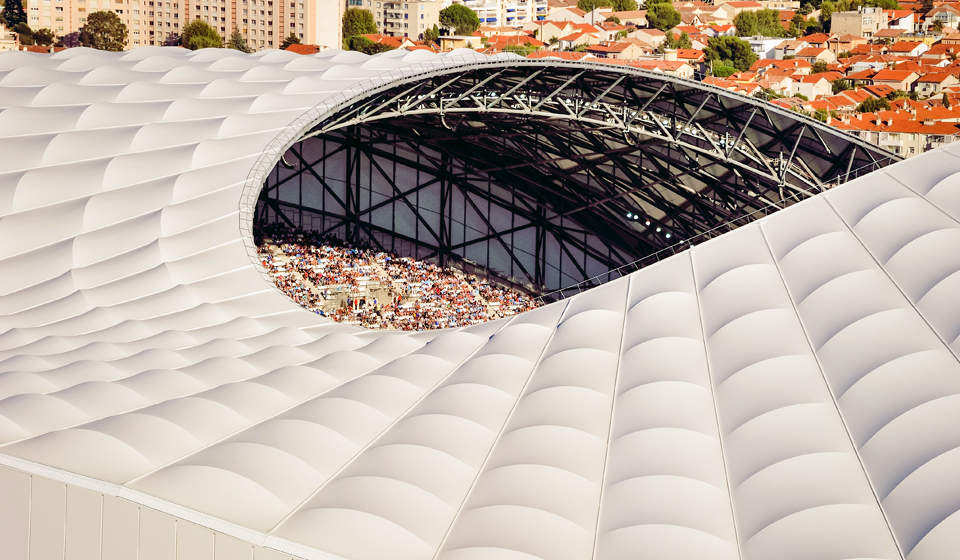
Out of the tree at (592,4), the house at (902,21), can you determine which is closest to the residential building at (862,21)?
the house at (902,21)

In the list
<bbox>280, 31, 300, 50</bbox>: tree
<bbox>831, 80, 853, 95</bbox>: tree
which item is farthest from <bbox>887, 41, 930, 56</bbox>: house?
<bbox>280, 31, 300, 50</bbox>: tree

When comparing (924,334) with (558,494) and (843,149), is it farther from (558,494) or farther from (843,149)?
(843,149)

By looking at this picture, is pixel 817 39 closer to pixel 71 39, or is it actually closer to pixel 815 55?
pixel 815 55

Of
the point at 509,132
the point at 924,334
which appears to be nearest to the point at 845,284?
the point at 924,334

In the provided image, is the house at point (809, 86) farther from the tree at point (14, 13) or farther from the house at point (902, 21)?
the tree at point (14, 13)

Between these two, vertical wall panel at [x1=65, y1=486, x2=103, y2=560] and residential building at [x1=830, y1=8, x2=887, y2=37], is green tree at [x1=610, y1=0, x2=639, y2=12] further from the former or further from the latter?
vertical wall panel at [x1=65, y1=486, x2=103, y2=560]
